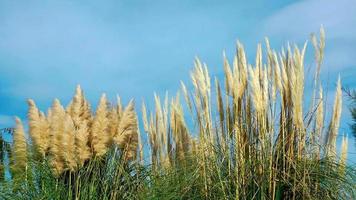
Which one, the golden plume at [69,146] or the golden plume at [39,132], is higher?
the golden plume at [39,132]

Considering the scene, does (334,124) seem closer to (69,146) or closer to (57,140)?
(69,146)

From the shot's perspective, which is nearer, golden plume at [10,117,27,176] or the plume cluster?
the plume cluster

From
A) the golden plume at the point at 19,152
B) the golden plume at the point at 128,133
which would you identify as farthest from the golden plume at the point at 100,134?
the golden plume at the point at 19,152

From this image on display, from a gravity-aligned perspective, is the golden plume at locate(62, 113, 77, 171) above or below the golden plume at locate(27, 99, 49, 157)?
below

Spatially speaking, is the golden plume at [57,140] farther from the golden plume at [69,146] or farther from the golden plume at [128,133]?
the golden plume at [128,133]

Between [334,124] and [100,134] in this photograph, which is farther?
[100,134]

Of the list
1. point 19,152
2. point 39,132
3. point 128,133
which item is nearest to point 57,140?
point 39,132

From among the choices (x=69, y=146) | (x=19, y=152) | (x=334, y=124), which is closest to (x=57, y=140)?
(x=69, y=146)

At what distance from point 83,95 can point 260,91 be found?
6.77 feet

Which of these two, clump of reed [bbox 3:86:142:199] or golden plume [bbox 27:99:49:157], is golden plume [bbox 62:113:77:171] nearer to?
clump of reed [bbox 3:86:142:199]

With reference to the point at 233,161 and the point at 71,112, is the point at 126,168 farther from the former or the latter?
the point at 233,161

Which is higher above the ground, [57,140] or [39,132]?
[39,132]

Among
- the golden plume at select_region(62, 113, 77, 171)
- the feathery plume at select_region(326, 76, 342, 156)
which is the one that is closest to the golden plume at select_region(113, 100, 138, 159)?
the golden plume at select_region(62, 113, 77, 171)

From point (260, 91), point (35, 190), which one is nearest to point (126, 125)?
point (35, 190)
